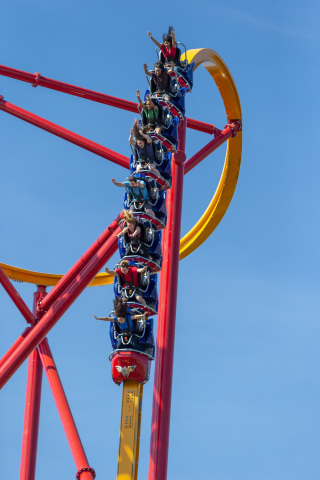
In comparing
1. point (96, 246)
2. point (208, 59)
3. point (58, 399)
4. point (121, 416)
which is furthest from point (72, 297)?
point (208, 59)

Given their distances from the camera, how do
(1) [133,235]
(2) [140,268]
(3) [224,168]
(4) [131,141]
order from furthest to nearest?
(3) [224,168] → (4) [131,141] → (1) [133,235] → (2) [140,268]

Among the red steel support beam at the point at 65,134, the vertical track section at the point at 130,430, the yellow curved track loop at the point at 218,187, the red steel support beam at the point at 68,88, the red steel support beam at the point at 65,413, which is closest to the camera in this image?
the vertical track section at the point at 130,430

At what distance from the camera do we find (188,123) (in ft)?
55.2

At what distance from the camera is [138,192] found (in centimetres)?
1316

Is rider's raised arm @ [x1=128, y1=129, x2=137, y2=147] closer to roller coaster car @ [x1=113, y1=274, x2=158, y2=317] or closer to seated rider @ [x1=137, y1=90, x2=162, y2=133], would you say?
seated rider @ [x1=137, y1=90, x2=162, y2=133]

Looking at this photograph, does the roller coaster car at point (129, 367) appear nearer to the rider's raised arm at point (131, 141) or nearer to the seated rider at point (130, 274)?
the seated rider at point (130, 274)

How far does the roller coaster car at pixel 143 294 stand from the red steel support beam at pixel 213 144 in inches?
140

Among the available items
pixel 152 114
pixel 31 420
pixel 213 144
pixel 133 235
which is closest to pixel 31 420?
pixel 31 420

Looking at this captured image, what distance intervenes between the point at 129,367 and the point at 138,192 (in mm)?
2234

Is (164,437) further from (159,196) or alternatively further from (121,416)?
(159,196)

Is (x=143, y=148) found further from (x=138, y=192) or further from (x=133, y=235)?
(x=133, y=235)

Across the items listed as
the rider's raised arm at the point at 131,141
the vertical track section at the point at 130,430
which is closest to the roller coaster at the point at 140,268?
the vertical track section at the point at 130,430

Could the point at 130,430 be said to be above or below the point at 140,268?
below

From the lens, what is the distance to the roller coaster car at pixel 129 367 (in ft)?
39.1
